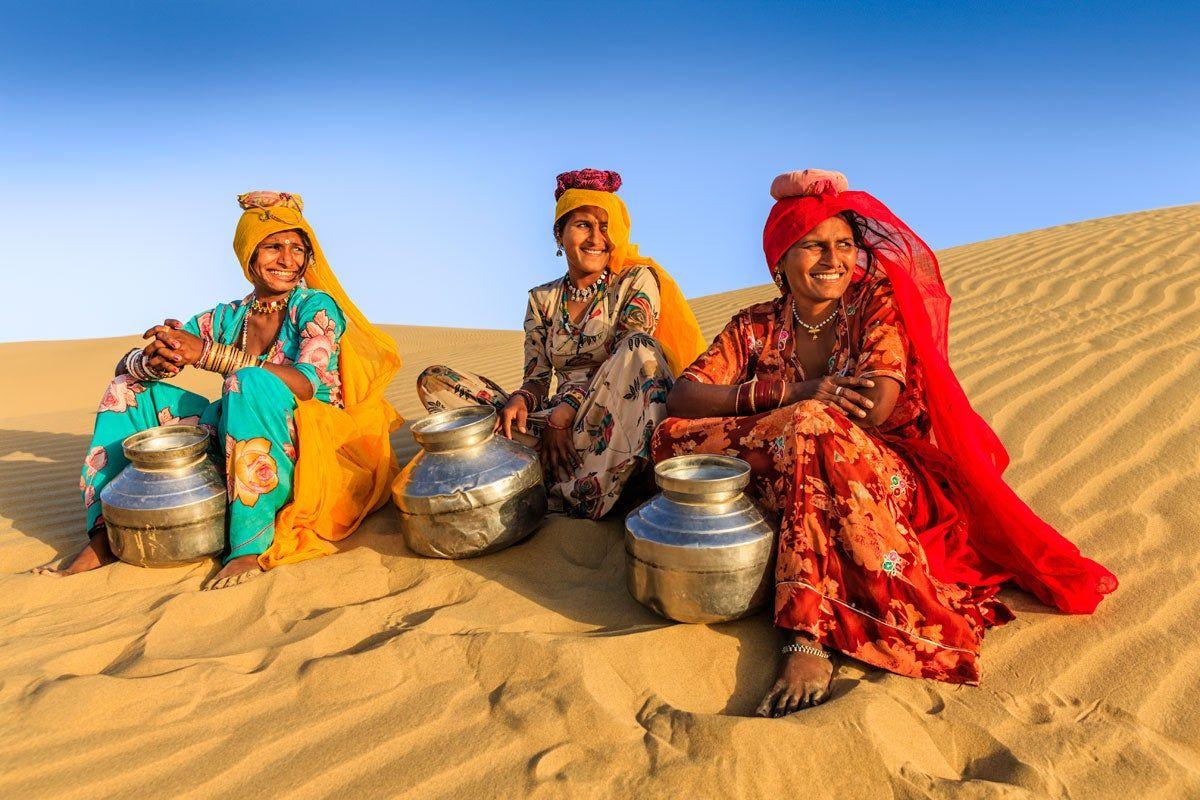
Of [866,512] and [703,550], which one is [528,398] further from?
[866,512]

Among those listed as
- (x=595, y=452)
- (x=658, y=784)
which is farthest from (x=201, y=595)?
(x=658, y=784)

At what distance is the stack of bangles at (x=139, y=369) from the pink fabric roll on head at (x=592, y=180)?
2.01 meters

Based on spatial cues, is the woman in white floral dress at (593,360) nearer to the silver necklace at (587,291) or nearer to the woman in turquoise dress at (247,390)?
the silver necklace at (587,291)

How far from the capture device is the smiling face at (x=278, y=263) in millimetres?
3973

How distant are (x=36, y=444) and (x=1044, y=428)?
7040mm

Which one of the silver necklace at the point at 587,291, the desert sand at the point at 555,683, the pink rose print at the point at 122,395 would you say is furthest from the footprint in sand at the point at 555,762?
the pink rose print at the point at 122,395

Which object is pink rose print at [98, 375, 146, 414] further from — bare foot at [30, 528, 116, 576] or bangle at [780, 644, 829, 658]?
bangle at [780, 644, 829, 658]

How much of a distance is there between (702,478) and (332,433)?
1835 mm

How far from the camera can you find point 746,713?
2.32 meters

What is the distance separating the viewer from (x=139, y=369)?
148 inches

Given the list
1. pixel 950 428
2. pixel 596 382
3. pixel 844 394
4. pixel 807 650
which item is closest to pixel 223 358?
pixel 596 382

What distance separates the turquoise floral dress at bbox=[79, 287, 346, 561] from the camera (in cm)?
343

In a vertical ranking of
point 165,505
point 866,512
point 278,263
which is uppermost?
point 278,263

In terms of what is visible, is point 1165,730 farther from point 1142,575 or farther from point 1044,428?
point 1044,428
